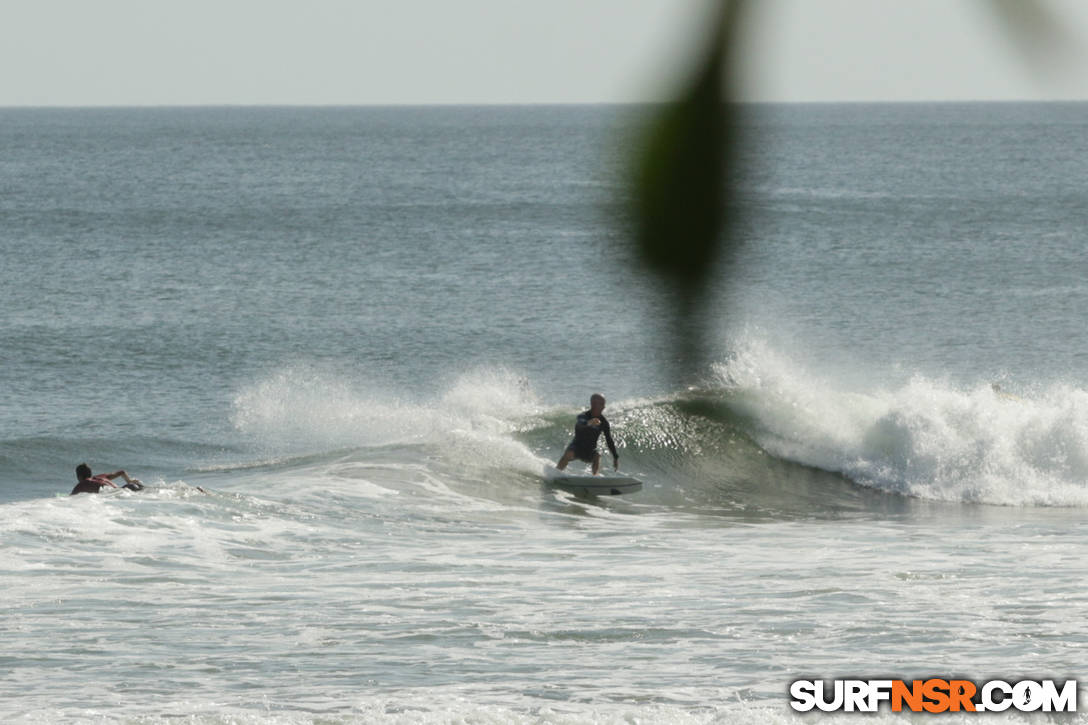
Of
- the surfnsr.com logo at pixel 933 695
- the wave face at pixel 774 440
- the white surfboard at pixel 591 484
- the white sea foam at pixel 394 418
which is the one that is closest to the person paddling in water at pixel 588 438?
the white surfboard at pixel 591 484

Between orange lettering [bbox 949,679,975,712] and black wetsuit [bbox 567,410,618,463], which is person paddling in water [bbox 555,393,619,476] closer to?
black wetsuit [bbox 567,410,618,463]

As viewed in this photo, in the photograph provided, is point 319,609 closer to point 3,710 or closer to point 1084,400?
point 3,710

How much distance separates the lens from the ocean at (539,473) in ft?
28.6

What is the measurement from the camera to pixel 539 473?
19703 millimetres

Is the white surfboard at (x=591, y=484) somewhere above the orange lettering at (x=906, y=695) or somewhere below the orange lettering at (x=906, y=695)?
above

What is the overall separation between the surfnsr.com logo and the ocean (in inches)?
5.3

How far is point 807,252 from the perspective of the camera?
55438mm

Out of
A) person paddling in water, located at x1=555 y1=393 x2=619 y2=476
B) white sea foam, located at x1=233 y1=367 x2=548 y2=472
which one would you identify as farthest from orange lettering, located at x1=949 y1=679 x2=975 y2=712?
white sea foam, located at x1=233 y1=367 x2=548 y2=472

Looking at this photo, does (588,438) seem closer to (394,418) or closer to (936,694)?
(394,418)

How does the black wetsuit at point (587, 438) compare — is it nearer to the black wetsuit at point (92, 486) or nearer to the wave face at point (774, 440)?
the wave face at point (774, 440)

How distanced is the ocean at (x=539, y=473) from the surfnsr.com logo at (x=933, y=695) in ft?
0.44

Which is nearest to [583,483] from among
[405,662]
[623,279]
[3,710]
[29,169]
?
[405,662]

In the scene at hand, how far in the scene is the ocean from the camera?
8719 mm

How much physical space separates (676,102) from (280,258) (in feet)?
189
